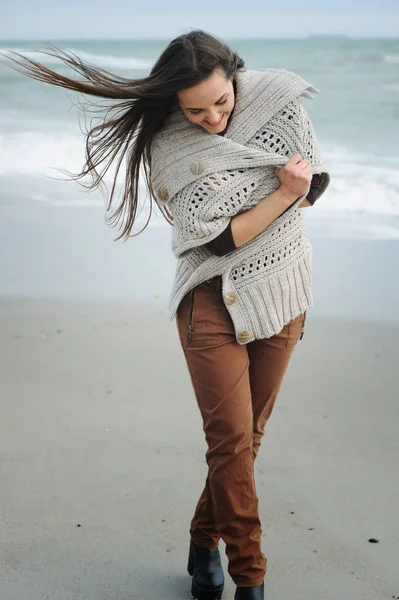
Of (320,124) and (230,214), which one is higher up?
(230,214)

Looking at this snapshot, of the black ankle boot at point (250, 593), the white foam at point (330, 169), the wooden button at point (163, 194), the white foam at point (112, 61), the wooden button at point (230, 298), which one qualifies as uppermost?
the wooden button at point (163, 194)

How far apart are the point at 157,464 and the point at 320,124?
5957mm

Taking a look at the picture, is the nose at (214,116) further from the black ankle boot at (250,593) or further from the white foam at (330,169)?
the white foam at (330,169)

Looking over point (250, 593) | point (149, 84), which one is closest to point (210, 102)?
point (149, 84)

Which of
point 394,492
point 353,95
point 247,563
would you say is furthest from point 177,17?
point 247,563

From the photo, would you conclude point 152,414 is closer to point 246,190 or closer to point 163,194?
point 163,194

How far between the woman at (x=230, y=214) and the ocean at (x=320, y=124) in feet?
12.2

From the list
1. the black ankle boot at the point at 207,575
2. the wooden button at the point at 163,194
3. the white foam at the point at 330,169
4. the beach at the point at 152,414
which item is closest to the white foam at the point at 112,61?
the white foam at the point at 330,169

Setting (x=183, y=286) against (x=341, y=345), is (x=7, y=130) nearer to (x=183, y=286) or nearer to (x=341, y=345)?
(x=341, y=345)

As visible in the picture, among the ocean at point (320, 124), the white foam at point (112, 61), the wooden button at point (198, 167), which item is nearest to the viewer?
the wooden button at point (198, 167)

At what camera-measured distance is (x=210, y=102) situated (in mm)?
2004

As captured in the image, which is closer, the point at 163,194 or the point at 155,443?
the point at 163,194

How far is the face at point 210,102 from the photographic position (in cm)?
199

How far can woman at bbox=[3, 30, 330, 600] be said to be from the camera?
Result: 6.71 feet
